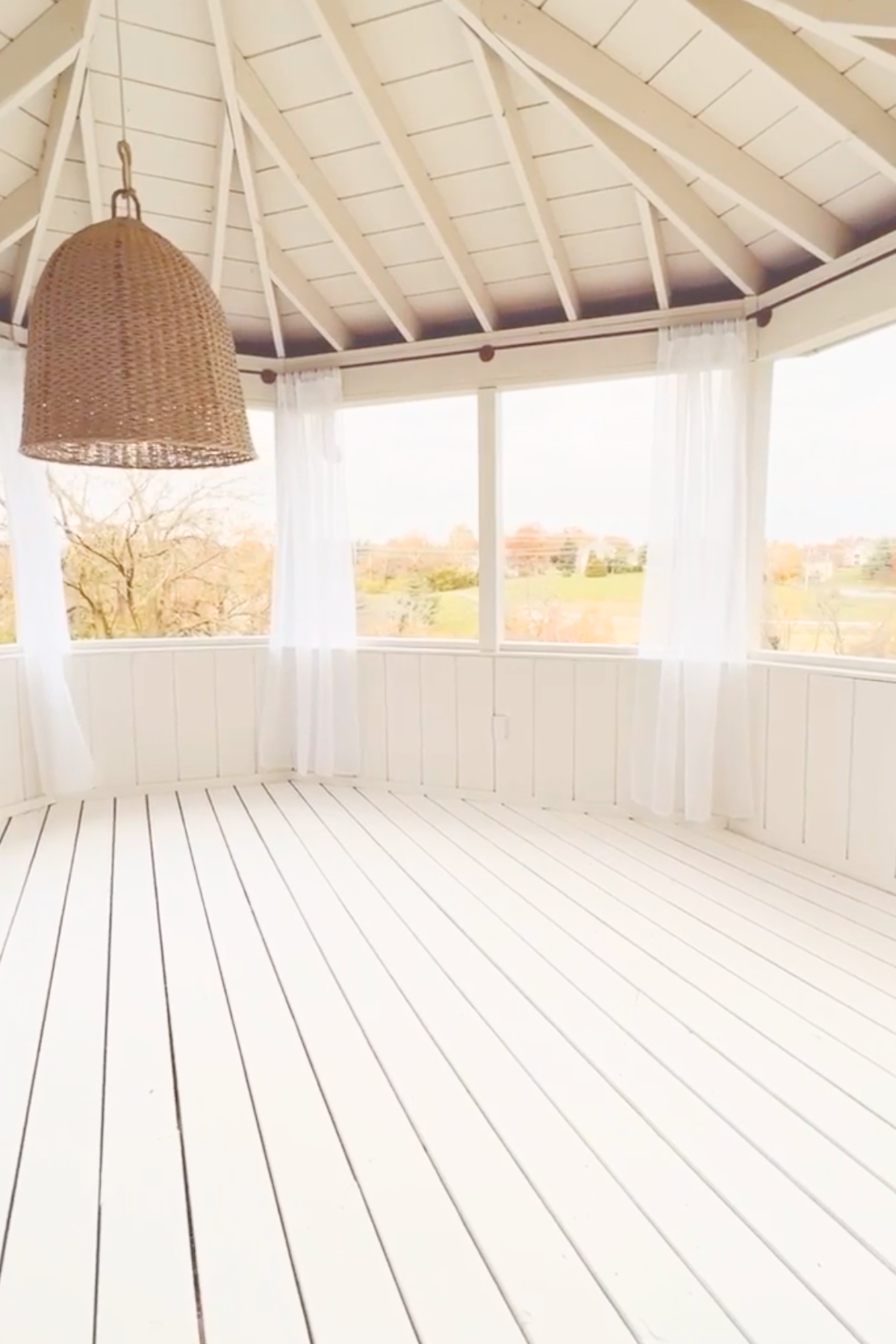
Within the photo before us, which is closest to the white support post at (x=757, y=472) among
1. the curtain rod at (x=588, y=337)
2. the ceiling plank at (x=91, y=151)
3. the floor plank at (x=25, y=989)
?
the curtain rod at (x=588, y=337)

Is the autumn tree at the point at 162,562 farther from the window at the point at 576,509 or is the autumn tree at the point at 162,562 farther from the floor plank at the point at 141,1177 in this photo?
the floor plank at the point at 141,1177

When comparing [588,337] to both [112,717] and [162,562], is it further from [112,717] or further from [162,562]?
[112,717]

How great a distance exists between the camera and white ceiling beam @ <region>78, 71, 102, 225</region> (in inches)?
105

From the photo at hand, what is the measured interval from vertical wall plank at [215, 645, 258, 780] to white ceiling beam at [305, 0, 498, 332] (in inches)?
88.9

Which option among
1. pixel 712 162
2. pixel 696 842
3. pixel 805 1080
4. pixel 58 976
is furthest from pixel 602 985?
pixel 712 162

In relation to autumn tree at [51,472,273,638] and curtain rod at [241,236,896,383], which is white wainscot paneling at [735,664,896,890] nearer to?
curtain rod at [241,236,896,383]

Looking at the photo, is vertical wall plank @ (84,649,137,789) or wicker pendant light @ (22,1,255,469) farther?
vertical wall plank @ (84,649,137,789)

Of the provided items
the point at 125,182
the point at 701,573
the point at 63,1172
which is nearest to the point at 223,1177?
the point at 63,1172

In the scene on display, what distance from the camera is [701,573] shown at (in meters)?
3.42

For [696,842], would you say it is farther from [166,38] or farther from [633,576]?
[166,38]

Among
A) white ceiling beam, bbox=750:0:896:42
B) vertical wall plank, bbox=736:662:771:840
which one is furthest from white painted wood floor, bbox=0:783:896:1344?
white ceiling beam, bbox=750:0:896:42

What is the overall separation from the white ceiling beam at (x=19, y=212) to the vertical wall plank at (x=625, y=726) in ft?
10.6

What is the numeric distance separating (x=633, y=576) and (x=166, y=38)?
9.20 ft

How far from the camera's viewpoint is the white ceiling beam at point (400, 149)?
2350 millimetres
